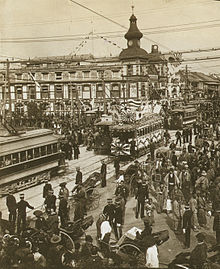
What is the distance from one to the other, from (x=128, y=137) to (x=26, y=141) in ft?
21.8

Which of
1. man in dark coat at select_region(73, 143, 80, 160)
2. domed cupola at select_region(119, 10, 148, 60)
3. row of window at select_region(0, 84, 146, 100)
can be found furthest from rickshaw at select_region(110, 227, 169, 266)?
domed cupola at select_region(119, 10, 148, 60)

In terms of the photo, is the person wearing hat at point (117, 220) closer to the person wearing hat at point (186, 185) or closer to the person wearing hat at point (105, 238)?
the person wearing hat at point (105, 238)

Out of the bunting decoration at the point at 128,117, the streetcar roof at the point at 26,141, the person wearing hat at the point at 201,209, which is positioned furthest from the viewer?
the bunting decoration at the point at 128,117

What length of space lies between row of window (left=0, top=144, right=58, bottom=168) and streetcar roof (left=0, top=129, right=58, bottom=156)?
0.53ft

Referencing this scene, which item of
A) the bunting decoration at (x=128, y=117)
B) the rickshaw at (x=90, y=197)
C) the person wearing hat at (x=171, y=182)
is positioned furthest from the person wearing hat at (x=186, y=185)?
the bunting decoration at (x=128, y=117)

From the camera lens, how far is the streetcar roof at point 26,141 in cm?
1347

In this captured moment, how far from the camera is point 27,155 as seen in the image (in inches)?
570

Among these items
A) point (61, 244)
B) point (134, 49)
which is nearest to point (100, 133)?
point (61, 244)

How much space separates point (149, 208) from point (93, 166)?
9.13 m

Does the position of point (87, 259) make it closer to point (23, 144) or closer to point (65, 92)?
point (23, 144)

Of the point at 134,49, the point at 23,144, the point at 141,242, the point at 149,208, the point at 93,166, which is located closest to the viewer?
the point at 141,242

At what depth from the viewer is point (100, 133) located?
22266 mm

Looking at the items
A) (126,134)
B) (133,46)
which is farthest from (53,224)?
(133,46)

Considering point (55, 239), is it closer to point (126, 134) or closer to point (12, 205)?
point (12, 205)
